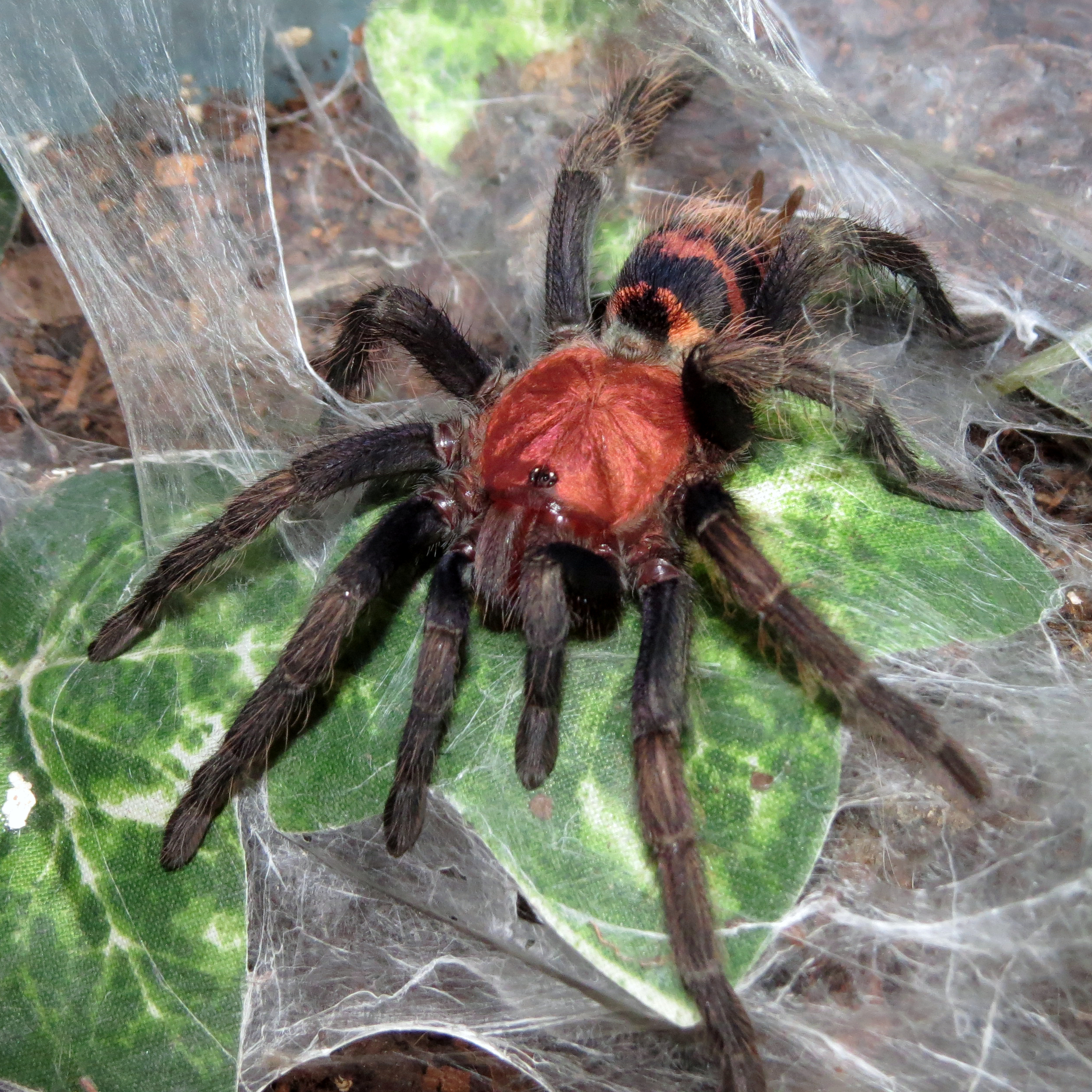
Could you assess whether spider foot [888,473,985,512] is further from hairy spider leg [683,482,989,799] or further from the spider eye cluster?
the spider eye cluster

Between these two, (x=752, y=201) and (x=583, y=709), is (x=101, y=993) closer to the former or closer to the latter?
(x=583, y=709)

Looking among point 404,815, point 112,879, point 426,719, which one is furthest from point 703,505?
point 112,879

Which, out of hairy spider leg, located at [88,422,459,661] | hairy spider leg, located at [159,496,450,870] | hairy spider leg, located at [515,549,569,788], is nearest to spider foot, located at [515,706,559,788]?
hairy spider leg, located at [515,549,569,788]

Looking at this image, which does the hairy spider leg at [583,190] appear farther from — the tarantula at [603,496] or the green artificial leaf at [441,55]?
the green artificial leaf at [441,55]

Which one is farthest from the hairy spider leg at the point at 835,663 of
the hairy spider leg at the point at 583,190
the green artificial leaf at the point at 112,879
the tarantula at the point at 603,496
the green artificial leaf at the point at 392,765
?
the green artificial leaf at the point at 112,879

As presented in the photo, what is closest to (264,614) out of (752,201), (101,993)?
(101,993)

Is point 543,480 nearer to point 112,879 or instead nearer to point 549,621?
point 549,621

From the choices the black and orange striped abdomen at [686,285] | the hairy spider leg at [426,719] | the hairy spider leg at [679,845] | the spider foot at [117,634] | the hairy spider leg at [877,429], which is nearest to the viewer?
the hairy spider leg at [679,845]
